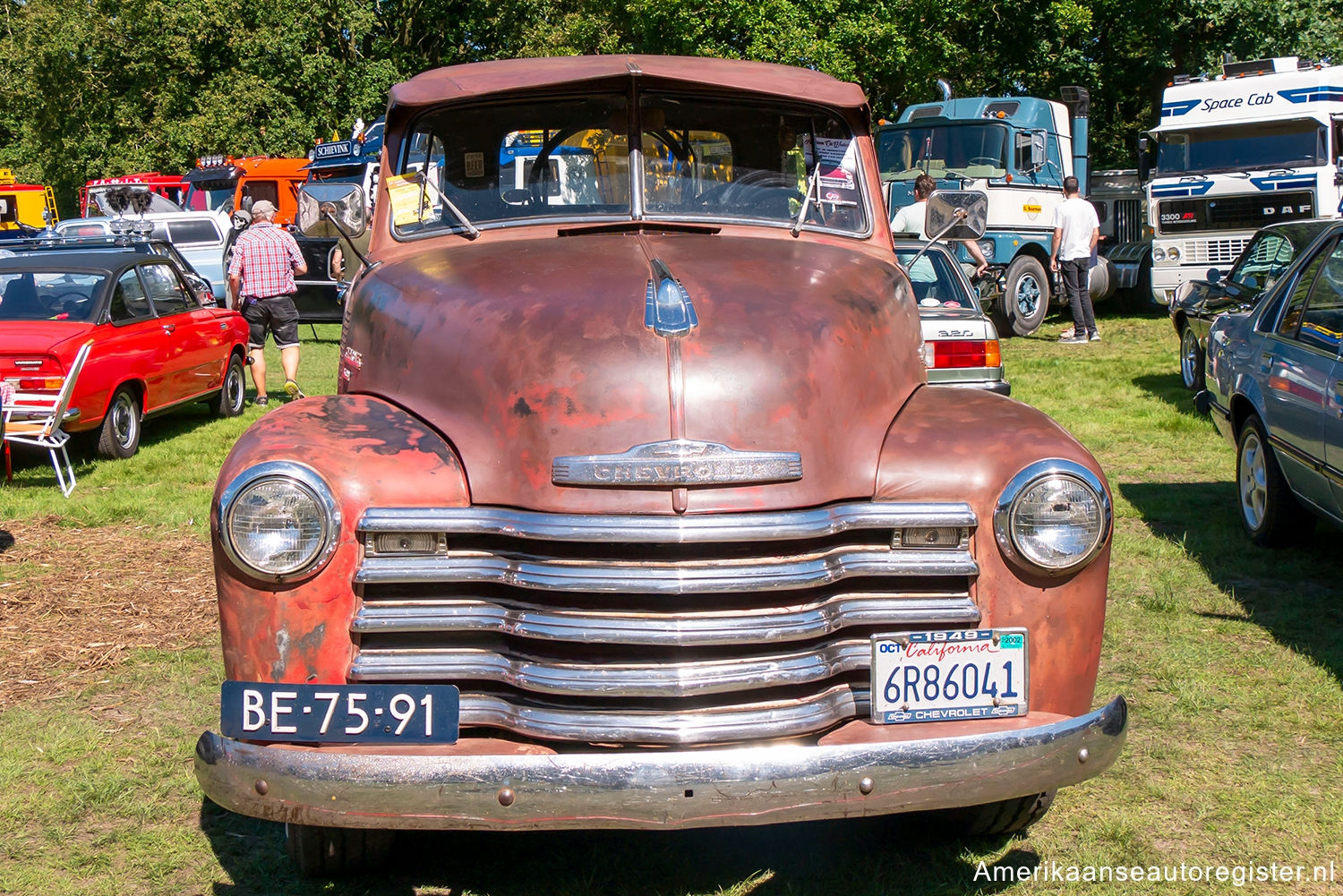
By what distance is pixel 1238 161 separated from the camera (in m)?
17.0

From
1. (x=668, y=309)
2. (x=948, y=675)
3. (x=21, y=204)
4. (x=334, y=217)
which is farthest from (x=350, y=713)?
(x=21, y=204)

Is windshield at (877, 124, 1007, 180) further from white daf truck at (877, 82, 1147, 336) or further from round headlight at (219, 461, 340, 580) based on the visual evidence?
round headlight at (219, 461, 340, 580)

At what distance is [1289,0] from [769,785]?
25277 mm

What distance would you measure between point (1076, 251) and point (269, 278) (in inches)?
386

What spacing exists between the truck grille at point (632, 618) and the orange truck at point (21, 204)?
116 ft

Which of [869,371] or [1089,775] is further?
[869,371]

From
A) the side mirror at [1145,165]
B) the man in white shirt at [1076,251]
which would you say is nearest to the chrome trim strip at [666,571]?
the man in white shirt at [1076,251]

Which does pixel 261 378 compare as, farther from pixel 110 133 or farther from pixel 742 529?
pixel 110 133

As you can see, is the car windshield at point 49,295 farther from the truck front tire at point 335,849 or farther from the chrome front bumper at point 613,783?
the chrome front bumper at point 613,783

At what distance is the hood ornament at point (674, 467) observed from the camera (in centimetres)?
304

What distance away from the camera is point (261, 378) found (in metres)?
13.0

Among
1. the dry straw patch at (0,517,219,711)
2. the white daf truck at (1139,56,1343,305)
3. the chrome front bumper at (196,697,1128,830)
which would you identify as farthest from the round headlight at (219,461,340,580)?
the white daf truck at (1139,56,1343,305)

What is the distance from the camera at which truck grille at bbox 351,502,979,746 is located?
2.97 m

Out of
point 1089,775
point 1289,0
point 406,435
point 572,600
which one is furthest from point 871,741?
point 1289,0
